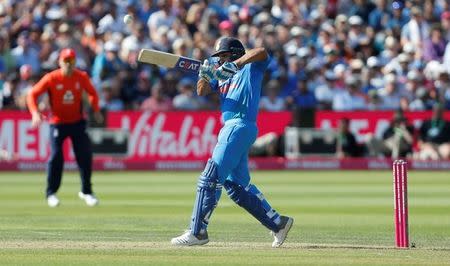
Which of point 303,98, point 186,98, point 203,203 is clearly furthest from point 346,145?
point 203,203

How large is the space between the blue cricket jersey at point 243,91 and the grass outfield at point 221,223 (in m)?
1.06

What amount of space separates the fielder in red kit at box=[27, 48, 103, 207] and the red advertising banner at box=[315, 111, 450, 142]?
8458mm

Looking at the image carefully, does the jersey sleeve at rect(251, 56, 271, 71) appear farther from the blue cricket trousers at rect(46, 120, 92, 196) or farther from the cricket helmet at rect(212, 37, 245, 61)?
the blue cricket trousers at rect(46, 120, 92, 196)

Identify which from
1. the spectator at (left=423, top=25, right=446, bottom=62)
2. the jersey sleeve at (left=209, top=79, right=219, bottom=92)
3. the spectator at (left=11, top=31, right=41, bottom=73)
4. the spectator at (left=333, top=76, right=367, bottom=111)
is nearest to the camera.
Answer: the jersey sleeve at (left=209, top=79, right=219, bottom=92)

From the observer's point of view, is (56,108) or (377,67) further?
(377,67)

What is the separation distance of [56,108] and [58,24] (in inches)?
327

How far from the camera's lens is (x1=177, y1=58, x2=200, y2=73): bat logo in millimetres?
9875

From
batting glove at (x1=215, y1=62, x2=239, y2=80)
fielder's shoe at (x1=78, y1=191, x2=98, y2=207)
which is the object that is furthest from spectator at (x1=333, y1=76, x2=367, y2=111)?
batting glove at (x1=215, y1=62, x2=239, y2=80)

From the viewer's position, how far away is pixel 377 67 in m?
23.4

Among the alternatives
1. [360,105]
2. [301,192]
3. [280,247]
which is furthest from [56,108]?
[360,105]

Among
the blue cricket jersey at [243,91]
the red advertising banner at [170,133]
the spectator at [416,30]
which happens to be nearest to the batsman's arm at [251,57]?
the blue cricket jersey at [243,91]

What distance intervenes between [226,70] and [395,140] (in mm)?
12915

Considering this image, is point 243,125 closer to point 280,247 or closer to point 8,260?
point 280,247

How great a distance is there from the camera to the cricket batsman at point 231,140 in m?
9.79
